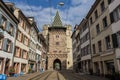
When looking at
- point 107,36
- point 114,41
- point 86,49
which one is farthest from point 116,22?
point 86,49

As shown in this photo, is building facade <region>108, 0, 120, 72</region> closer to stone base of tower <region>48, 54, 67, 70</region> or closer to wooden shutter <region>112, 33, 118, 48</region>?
wooden shutter <region>112, 33, 118, 48</region>

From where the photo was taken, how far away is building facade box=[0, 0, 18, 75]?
18.1 metres

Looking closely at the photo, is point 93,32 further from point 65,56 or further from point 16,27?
point 65,56

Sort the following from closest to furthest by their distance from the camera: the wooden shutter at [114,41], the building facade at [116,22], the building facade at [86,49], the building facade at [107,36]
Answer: the building facade at [116,22]
the wooden shutter at [114,41]
the building facade at [107,36]
the building facade at [86,49]

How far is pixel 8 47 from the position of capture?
818 inches

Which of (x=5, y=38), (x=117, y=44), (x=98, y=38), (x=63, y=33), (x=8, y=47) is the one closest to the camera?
(x=117, y=44)

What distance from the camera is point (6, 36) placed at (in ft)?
63.4

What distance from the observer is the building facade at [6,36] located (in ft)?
59.2

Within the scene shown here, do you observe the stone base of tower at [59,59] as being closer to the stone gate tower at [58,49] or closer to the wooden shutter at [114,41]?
the stone gate tower at [58,49]

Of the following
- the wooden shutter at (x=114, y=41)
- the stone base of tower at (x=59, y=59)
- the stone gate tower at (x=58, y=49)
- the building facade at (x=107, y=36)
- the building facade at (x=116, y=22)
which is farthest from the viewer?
the stone gate tower at (x=58, y=49)

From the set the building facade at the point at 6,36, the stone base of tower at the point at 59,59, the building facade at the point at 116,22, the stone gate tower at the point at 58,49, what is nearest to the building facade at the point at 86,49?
the building facade at the point at 116,22

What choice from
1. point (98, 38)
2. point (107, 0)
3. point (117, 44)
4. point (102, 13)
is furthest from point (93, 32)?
point (117, 44)

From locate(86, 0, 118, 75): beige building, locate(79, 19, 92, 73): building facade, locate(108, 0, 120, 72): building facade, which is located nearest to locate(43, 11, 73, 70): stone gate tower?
locate(79, 19, 92, 73): building facade

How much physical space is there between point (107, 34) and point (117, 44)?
3451 mm
